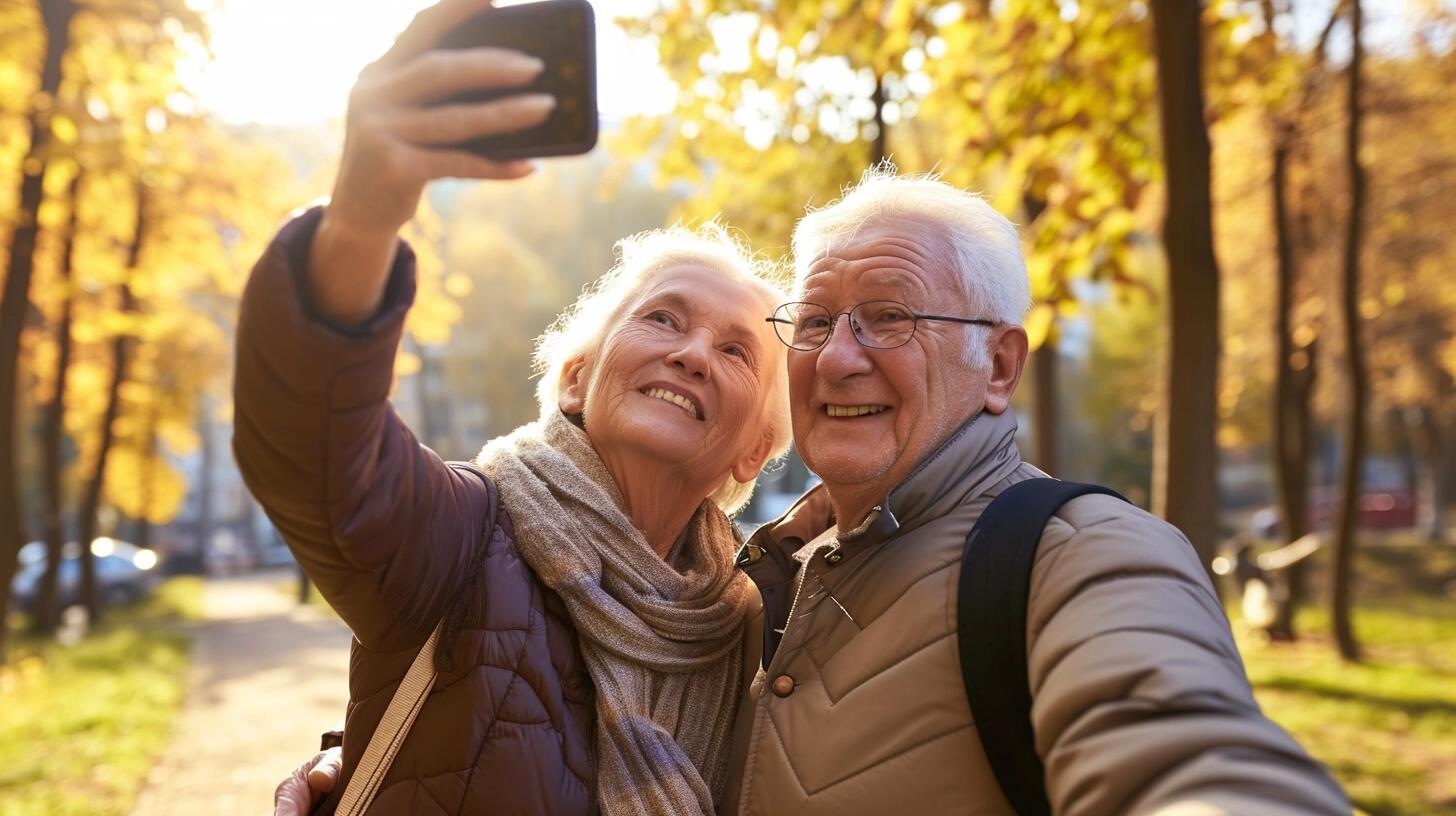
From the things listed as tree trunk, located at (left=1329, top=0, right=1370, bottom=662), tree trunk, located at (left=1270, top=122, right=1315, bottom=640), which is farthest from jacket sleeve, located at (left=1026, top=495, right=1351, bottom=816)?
tree trunk, located at (left=1270, top=122, right=1315, bottom=640)

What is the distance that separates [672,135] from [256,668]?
903 centimetres

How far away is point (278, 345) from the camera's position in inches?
58.2

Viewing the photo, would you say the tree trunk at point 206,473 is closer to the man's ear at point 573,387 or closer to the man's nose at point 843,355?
the man's ear at point 573,387

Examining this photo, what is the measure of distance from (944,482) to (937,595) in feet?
0.79

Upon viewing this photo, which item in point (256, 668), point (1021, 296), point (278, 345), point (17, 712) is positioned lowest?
point (256, 668)

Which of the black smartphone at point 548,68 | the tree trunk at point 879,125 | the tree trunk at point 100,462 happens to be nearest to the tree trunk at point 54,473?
the tree trunk at point 100,462

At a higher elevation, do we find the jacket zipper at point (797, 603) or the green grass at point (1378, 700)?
the jacket zipper at point (797, 603)

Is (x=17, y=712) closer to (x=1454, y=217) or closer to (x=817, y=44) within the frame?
(x=817, y=44)

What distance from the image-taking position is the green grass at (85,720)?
25.2ft

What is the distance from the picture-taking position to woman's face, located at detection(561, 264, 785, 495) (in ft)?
8.09

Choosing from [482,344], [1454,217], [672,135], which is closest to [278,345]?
[672,135]

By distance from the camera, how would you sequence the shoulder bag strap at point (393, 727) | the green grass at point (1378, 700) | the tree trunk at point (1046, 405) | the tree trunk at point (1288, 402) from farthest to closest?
the tree trunk at point (1288, 402) → the tree trunk at point (1046, 405) → the green grass at point (1378, 700) → the shoulder bag strap at point (393, 727)

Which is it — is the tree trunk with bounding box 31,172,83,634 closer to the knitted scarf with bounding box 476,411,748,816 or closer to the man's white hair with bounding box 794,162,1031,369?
the knitted scarf with bounding box 476,411,748,816

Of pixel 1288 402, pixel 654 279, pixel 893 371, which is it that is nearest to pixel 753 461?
pixel 654 279
